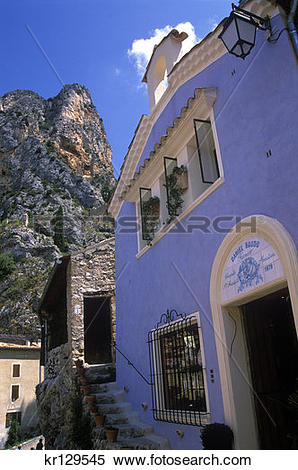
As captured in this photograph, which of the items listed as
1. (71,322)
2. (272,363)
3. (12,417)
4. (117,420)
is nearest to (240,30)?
(272,363)

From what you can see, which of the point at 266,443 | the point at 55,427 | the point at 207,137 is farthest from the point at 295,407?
the point at 55,427

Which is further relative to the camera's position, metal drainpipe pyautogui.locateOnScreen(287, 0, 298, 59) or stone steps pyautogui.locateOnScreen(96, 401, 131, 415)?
stone steps pyautogui.locateOnScreen(96, 401, 131, 415)

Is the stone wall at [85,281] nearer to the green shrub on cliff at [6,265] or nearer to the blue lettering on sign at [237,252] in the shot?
the blue lettering on sign at [237,252]

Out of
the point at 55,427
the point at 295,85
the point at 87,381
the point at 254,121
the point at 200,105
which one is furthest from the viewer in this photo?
the point at 55,427

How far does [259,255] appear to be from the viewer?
197 inches

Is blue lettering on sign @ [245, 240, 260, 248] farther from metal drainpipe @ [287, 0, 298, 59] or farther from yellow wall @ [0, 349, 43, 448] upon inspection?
yellow wall @ [0, 349, 43, 448]

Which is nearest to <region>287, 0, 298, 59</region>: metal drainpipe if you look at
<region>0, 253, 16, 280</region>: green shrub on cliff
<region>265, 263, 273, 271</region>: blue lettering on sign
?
<region>265, 263, 273, 271</region>: blue lettering on sign

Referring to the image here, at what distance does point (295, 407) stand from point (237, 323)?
4.81ft

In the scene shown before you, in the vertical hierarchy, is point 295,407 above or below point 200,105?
below

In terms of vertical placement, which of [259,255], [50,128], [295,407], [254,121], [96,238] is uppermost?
[50,128]

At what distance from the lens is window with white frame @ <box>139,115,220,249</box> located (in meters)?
6.75

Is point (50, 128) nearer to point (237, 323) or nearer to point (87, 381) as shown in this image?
point (87, 381)

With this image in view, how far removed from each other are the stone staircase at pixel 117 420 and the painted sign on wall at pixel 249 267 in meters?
3.32

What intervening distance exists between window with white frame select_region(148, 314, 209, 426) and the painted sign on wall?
109 centimetres
